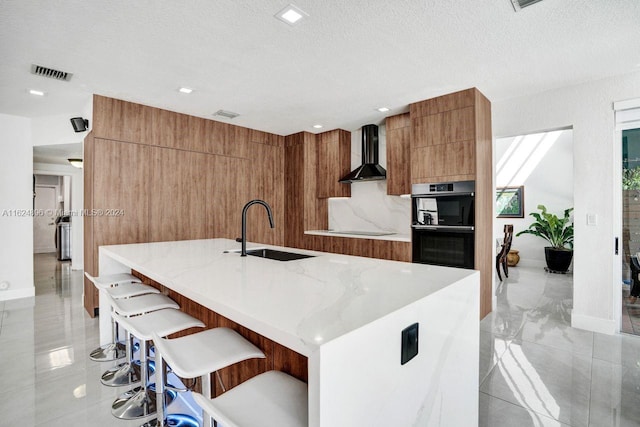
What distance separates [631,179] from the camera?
3025 mm

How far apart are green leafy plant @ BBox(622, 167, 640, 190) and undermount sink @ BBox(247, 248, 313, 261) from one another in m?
3.21

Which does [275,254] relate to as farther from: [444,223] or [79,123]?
[79,123]

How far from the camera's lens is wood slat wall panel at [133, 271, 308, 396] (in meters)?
1.31

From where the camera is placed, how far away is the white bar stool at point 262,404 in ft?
3.01

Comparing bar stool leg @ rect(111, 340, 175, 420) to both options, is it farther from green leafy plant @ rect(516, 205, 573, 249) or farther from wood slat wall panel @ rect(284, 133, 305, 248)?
green leafy plant @ rect(516, 205, 573, 249)

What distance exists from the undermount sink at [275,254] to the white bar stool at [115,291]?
76 centimetres

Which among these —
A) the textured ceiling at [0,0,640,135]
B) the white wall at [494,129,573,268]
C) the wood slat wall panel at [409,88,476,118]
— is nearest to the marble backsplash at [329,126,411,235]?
the wood slat wall panel at [409,88,476,118]

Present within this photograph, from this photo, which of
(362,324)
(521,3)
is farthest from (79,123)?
(521,3)

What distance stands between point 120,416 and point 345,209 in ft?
13.5

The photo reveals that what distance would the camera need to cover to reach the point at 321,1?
1.94m

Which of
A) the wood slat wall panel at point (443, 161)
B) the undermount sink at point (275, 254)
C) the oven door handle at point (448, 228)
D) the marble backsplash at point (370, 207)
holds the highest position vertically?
the wood slat wall panel at point (443, 161)

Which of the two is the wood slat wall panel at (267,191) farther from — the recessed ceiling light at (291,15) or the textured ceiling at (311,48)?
the recessed ceiling light at (291,15)

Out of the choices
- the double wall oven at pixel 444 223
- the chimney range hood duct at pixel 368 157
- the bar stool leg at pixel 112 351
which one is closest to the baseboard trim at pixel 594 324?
the double wall oven at pixel 444 223

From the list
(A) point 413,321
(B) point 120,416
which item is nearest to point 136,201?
(B) point 120,416
